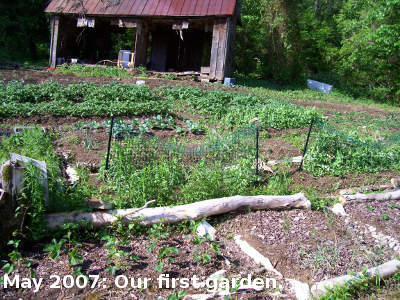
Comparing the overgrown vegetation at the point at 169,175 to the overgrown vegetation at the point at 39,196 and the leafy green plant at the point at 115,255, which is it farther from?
the leafy green plant at the point at 115,255

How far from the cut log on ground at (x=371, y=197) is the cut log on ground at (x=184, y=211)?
774 mm

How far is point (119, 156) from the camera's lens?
220 inches

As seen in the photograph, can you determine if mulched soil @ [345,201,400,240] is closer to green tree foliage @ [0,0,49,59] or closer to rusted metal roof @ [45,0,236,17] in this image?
rusted metal roof @ [45,0,236,17]

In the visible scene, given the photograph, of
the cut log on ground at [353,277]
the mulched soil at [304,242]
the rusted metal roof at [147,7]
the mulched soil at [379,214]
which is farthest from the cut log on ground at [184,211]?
the rusted metal roof at [147,7]

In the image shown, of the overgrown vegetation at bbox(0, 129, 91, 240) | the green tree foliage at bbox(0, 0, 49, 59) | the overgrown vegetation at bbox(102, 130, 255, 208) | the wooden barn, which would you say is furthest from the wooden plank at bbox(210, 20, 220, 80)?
the green tree foliage at bbox(0, 0, 49, 59)

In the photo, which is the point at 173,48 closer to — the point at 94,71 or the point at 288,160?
the point at 94,71

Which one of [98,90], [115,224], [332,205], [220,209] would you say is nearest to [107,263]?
[115,224]

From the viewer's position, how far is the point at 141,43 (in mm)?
18625

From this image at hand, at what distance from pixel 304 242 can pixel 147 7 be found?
16.3m

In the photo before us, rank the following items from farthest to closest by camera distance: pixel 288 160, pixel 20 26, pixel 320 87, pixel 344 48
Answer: pixel 20 26 → pixel 344 48 → pixel 320 87 → pixel 288 160

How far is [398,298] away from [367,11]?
823 inches

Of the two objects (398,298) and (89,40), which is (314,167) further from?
(89,40)

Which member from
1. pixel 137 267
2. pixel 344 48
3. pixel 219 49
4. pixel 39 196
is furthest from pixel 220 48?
pixel 137 267

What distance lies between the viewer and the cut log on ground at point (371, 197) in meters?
5.84
